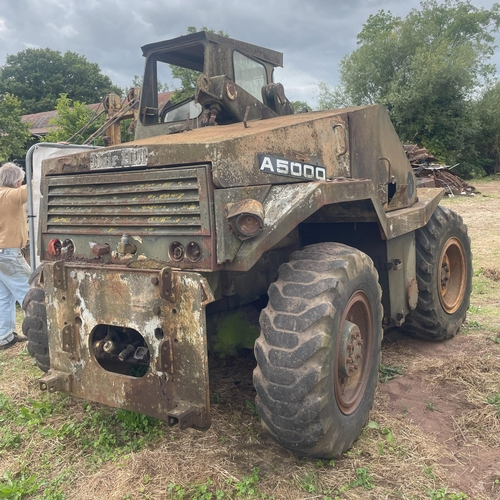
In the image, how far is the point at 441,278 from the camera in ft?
17.6

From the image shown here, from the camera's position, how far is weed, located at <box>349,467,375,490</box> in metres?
2.94

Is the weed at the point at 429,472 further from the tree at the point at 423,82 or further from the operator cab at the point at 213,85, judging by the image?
the tree at the point at 423,82

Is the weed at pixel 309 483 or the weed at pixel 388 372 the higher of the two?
the weed at pixel 388 372

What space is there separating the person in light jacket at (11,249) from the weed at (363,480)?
421 cm

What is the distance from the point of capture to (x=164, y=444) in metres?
3.38

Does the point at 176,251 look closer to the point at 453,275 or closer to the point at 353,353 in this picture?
the point at 353,353

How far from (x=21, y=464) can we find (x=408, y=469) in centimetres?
228

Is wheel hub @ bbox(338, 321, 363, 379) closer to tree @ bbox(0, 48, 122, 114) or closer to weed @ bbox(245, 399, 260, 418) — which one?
weed @ bbox(245, 399, 260, 418)

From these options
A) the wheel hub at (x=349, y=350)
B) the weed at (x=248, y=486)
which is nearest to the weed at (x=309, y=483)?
the weed at (x=248, y=486)

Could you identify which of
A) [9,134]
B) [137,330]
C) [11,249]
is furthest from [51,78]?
[137,330]

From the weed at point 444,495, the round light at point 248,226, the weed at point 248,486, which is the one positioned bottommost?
the weed at point 444,495

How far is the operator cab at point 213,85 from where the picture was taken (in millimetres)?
4289

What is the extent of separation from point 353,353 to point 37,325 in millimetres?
2206

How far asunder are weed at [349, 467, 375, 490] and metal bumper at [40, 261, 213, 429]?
88 cm
